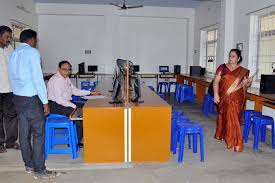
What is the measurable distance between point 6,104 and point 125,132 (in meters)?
1.65

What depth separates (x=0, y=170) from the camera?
3297 millimetres

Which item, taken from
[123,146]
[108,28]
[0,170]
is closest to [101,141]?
[123,146]

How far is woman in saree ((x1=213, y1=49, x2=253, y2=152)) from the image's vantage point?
4.09 m

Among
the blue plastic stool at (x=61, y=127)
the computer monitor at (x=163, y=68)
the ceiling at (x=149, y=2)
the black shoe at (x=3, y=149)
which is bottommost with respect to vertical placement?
the black shoe at (x=3, y=149)

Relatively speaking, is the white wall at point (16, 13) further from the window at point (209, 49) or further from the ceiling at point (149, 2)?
the window at point (209, 49)

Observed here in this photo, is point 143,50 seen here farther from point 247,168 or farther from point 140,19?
point 247,168

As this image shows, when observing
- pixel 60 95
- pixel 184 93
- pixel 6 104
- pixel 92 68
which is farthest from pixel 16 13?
pixel 184 93

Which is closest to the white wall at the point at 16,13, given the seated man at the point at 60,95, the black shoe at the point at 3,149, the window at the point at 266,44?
the seated man at the point at 60,95

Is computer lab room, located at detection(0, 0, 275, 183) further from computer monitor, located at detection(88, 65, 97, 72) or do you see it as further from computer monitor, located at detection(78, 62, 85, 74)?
computer monitor, located at detection(88, 65, 97, 72)

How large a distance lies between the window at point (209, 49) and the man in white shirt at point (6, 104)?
20.9 feet

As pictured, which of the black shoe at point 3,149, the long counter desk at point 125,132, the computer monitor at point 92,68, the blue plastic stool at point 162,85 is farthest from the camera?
the blue plastic stool at point 162,85

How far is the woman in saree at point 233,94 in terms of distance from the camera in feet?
13.4

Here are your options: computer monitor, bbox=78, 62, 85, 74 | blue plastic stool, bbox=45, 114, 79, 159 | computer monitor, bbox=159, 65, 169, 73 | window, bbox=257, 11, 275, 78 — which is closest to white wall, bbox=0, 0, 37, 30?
computer monitor, bbox=78, 62, 85, 74

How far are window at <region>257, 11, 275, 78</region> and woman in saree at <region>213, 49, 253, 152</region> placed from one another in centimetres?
197
